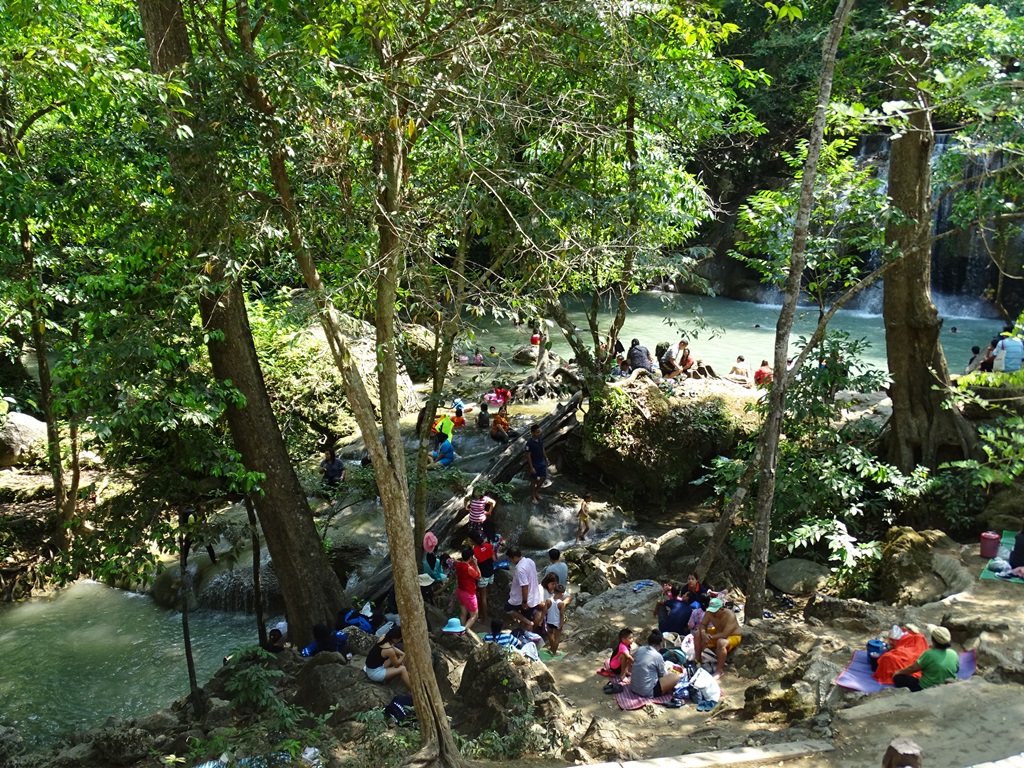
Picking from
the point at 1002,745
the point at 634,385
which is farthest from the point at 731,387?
the point at 1002,745

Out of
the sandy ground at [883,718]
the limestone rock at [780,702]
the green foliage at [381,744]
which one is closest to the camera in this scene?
the sandy ground at [883,718]

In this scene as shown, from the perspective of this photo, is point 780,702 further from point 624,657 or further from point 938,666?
point 624,657

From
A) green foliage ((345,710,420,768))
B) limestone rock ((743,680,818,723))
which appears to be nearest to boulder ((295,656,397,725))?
green foliage ((345,710,420,768))

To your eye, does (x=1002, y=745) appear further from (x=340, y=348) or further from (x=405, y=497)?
(x=340, y=348)

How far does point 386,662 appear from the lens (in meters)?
8.70

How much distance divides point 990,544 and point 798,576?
244cm

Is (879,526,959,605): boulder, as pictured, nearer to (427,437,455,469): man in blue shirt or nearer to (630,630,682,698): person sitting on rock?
(630,630,682,698): person sitting on rock

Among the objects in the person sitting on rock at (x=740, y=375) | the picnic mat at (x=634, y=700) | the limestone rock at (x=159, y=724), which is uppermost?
the person sitting on rock at (x=740, y=375)

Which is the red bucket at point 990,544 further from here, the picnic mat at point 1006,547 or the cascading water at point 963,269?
the cascading water at point 963,269

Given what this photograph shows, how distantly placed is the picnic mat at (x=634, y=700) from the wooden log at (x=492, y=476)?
3.99m

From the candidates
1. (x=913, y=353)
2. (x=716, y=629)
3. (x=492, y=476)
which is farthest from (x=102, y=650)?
(x=913, y=353)

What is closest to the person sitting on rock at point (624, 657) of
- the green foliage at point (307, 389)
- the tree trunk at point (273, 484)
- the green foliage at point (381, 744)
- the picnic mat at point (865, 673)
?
the picnic mat at point (865, 673)

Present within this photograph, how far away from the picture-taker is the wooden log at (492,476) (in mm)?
11555

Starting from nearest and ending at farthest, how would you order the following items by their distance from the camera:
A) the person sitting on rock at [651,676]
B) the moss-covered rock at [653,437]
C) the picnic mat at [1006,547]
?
the person sitting on rock at [651,676]
the picnic mat at [1006,547]
the moss-covered rock at [653,437]
